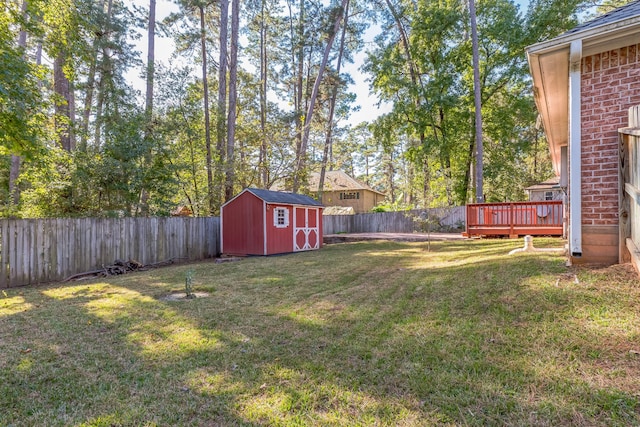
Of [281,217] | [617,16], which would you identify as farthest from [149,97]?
[617,16]

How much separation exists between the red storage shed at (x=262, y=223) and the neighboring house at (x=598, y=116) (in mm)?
8881

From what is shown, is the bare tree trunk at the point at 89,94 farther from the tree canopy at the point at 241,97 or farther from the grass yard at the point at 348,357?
the grass yard at the point at 348,357

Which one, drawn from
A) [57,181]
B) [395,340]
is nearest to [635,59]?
[395,340]

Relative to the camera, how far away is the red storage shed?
11508 mm

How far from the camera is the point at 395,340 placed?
3.05 meters

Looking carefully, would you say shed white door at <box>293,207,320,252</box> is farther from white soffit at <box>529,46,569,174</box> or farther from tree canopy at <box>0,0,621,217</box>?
white soffit at <box>529,46,569,174</box>

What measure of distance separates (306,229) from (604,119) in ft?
35.1

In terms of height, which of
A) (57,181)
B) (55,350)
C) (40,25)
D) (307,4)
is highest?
(307,4)

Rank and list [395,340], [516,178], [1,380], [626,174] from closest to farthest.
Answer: [1,380]
[395,340]
[626,174]
[516,178]

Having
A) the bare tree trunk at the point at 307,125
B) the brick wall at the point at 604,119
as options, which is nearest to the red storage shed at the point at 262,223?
the bare tree trunk at the point at 307,125

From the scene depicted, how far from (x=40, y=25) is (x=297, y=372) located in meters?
10.3

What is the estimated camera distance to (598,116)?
4.07 metres

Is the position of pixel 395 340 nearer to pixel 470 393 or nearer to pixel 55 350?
pixel 470 393

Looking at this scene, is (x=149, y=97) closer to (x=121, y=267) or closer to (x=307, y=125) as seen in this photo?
(x=307, y=125)
